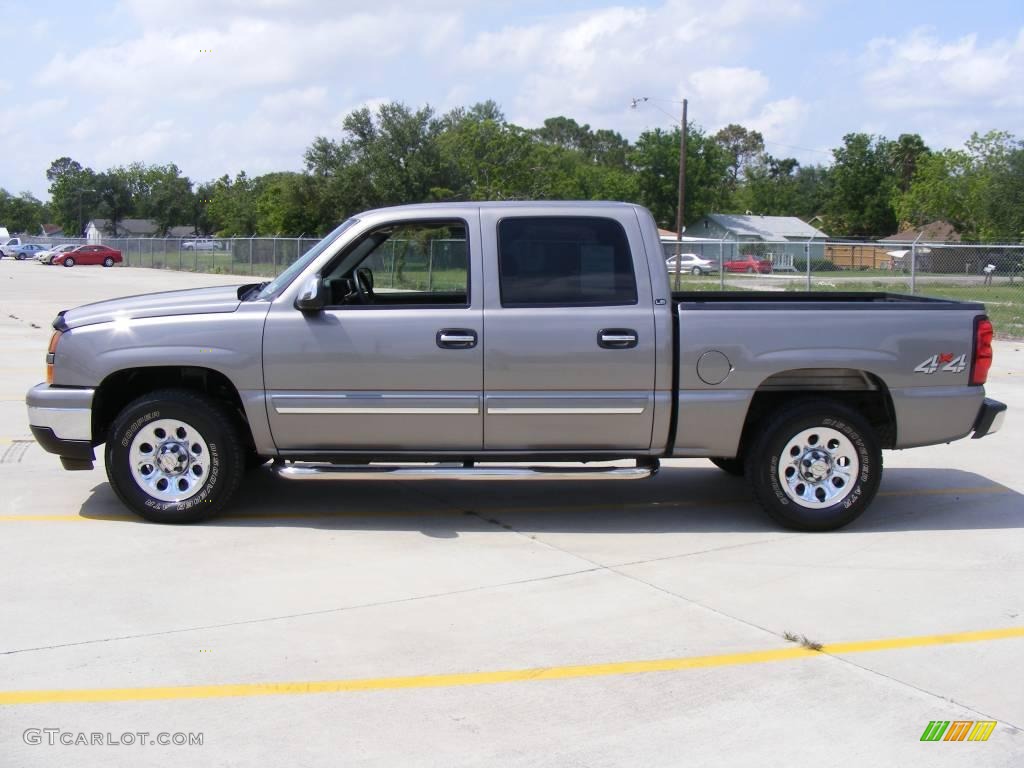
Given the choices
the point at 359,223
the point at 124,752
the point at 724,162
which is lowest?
the point at 124,752

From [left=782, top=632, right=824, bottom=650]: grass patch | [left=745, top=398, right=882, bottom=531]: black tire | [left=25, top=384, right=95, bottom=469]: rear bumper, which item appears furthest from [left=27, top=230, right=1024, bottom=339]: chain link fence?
[left=782, top=632, right=824, bottom=650]: grass patch

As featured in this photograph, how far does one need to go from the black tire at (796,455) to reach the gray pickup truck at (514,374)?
0.01 m

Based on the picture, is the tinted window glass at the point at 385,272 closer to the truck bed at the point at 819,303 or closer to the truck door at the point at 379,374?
the truck door at the point at 379,374

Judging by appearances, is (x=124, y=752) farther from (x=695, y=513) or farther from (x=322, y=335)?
(x=695, y=513)

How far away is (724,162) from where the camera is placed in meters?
80.6

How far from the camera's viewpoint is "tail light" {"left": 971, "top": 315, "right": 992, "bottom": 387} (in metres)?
6.93

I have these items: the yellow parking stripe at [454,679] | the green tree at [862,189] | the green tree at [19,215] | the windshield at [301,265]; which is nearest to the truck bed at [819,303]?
the windshield at [301,265]

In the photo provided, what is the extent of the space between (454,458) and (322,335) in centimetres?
110

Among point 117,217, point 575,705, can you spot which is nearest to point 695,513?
point 575,705

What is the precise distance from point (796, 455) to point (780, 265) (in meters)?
53.7

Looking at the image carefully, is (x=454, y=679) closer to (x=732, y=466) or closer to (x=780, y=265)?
(x=732, y=466)

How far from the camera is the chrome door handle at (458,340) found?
264 inches

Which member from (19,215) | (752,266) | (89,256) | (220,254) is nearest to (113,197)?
(19,215)

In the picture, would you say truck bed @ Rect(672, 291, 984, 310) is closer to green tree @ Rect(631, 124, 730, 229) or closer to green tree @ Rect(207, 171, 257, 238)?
green tree @ Rect(631, 124, 730, 229)
